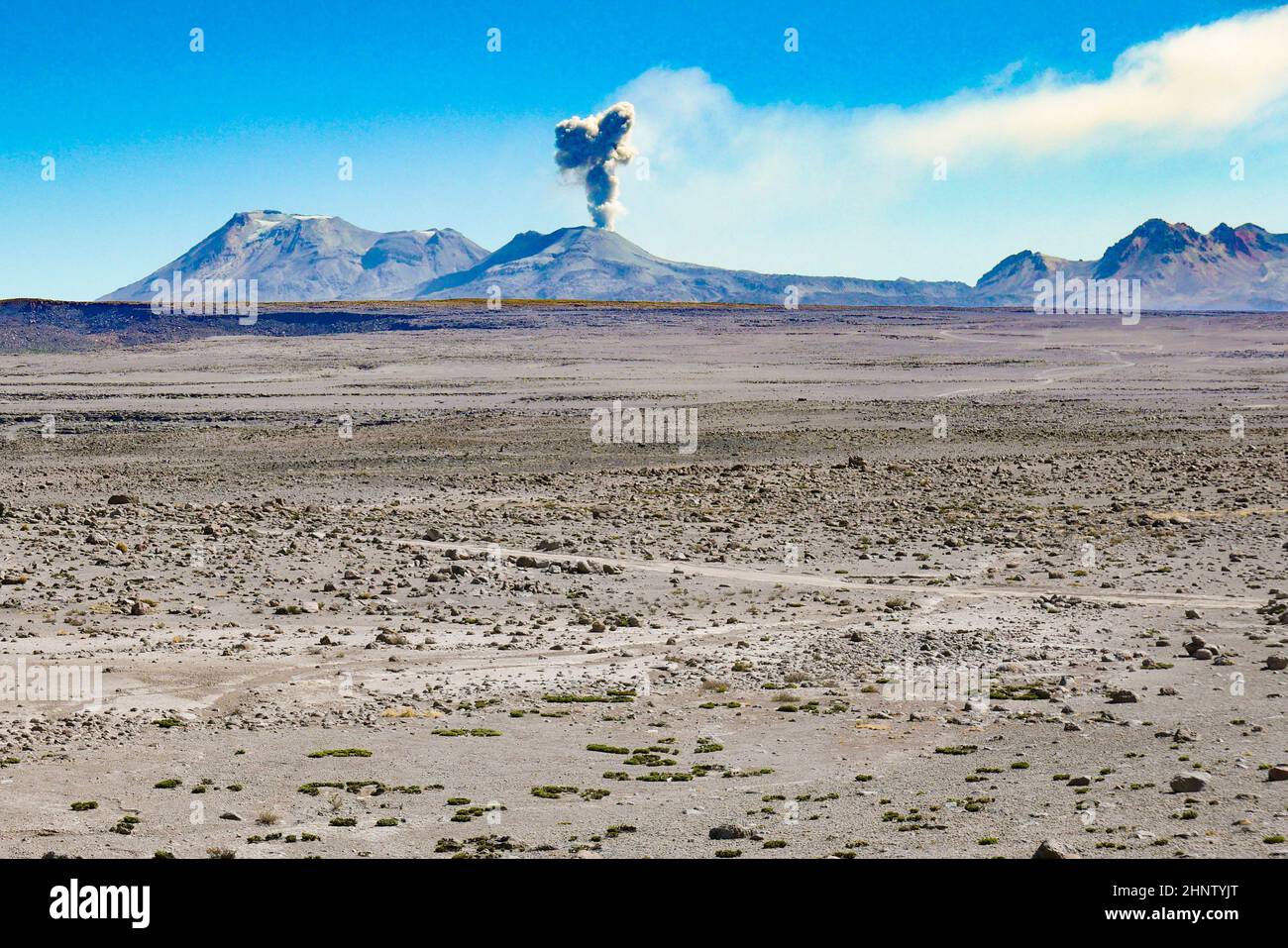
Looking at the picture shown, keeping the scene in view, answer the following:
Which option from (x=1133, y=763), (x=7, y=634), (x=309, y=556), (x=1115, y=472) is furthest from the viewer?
(x=1115, y=472)

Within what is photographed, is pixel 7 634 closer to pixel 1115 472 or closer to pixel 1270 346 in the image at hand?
pixel 1115 472

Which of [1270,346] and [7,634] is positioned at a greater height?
[1270,346]

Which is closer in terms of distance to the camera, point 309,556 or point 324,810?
point 324,810
